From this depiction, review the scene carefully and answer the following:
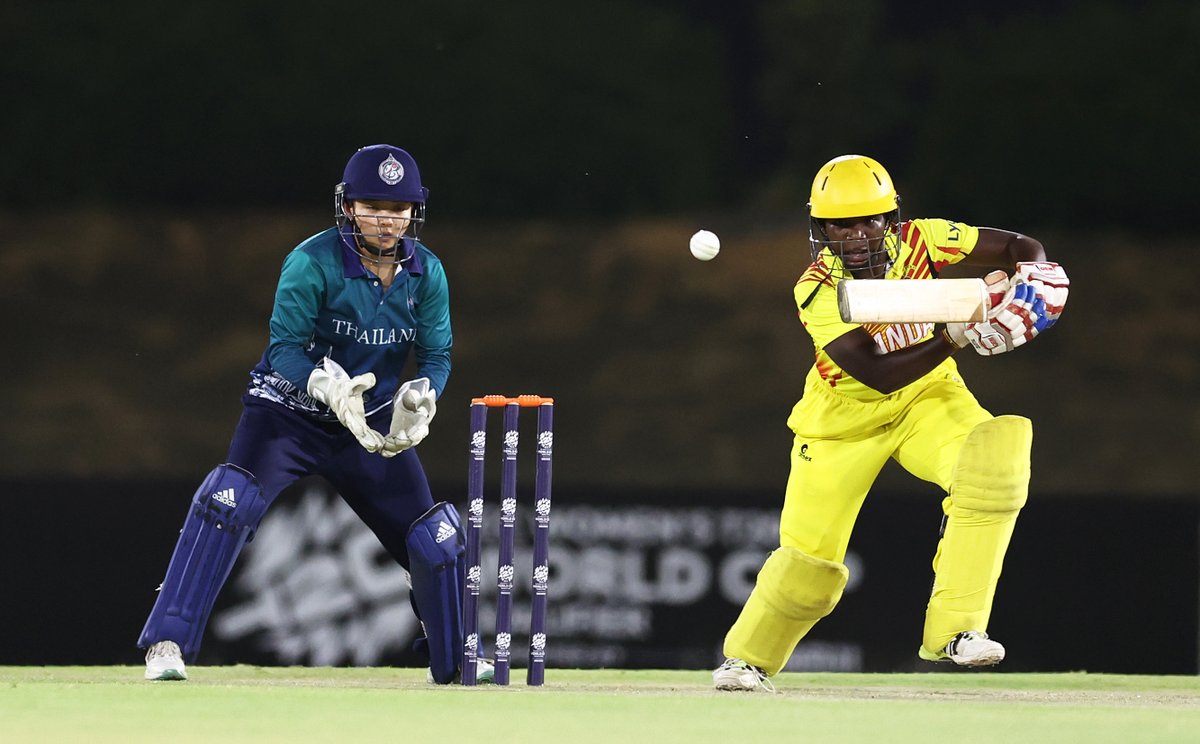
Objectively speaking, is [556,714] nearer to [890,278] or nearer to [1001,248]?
[890,278]

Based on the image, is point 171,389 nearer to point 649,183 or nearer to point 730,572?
point 649,183

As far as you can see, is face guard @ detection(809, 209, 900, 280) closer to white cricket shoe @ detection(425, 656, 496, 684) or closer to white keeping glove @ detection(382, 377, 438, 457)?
white keeping glove @ detection(382, 377, 438, 457)

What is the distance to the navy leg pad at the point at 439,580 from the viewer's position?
4105mm

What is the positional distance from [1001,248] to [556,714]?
1688 mm

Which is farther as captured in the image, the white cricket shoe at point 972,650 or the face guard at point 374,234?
the face guard at point 374,234

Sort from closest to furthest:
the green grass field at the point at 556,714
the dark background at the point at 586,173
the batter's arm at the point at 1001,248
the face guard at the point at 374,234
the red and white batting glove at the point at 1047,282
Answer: the green grass field at the point at 556,714 → the red and white batting glove at the point at 1047,282 → the face guard at the point at 374,234 → the batter's arm at the point at 1001,248 → the dark background at the point at 586,173

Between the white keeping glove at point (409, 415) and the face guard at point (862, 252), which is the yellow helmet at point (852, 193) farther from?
the white keeping glove at point (409, 415)

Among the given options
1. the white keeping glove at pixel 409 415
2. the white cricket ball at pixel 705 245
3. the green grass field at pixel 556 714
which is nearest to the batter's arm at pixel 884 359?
the white cricket ball at pixel 705 245

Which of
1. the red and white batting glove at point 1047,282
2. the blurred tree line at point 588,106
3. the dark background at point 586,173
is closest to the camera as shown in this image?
the red and white batting glove at point 1047,282

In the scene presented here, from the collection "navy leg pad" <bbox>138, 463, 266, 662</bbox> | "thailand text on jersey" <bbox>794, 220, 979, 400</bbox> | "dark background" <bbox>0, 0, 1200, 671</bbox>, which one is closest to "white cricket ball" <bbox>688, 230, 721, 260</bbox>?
"thailand text on jersey" <bbox>794, 220, 979, 400</bbox>

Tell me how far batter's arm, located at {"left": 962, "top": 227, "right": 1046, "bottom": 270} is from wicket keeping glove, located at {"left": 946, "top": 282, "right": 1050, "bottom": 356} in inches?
12.2

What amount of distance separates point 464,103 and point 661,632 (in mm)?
5515

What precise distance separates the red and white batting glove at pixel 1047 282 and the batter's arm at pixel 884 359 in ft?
0.70

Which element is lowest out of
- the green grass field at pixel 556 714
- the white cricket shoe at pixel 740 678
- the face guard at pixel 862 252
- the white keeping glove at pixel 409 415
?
the white cricket shoe at pixel 740 678
